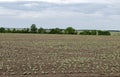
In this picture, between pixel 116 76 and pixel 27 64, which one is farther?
pixel 27 64

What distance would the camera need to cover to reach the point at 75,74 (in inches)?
491

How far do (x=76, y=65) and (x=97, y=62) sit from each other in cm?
155

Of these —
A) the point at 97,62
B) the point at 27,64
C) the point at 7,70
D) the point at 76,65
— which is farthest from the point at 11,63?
the point at 97,62

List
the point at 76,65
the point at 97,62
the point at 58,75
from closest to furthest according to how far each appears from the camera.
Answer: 1. the point at 58,75
2. the point at 76,65
3. the point at 97,62

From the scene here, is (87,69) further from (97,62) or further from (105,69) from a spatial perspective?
(97,62)

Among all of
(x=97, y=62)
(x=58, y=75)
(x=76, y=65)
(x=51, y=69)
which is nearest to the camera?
(x=58, y=75)

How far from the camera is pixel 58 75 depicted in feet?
39.9

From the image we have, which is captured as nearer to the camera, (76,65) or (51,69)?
(51,69)

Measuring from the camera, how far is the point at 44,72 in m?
12.6

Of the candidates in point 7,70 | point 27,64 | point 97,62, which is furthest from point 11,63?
point 97,62

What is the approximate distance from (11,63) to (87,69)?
11.4ft

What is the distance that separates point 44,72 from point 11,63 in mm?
2455

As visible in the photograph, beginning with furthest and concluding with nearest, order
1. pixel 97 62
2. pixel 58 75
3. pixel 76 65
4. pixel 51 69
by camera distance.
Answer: pixel 97 62 → pixel 76 65 → pixel 51 69 → pixel 58 75

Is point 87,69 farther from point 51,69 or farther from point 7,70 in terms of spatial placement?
point 7,70
